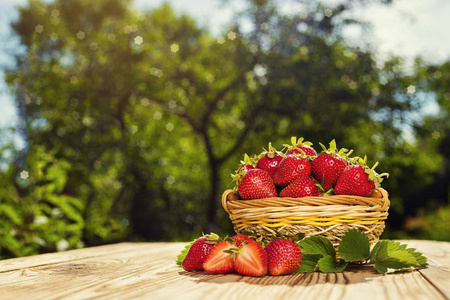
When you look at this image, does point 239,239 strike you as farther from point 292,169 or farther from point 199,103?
point 199,103

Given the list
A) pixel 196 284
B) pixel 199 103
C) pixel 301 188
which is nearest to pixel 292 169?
pixel 301 188

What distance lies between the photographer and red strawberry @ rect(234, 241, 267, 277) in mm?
1229

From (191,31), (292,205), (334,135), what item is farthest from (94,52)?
(292,205)

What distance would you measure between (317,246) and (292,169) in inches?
9.4

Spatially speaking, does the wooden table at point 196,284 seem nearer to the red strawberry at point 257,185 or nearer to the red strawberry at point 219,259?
the red strawberry at point 219,259

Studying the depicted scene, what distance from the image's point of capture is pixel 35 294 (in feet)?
3.47

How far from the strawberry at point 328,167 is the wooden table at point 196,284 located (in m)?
0.27

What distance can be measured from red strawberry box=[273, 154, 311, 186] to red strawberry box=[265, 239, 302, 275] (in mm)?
231

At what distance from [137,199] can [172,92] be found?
65.4 inches

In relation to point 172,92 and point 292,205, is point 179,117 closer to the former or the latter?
point 172,92

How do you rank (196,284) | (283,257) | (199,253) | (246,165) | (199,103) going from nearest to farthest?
1. (196,284)
2. (283,257)
3. (199,253)
4. (246,165)
5. (199,103)

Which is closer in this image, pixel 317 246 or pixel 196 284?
pixel 196 284

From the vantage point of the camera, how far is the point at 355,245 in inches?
52.7

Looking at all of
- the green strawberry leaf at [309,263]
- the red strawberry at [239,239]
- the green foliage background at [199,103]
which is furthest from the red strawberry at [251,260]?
the green foliage background at [199,103]
